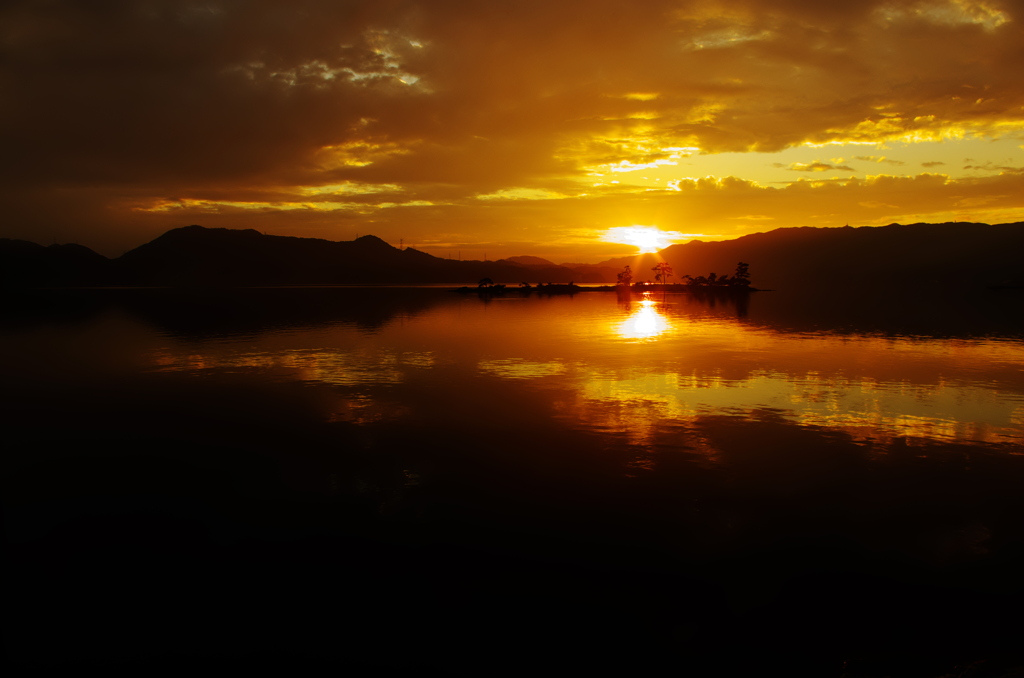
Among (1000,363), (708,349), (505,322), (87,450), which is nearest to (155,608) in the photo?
(87,450)

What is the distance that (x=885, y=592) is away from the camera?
1179 centimetres

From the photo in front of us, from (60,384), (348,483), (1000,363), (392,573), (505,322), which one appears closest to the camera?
(392,573)

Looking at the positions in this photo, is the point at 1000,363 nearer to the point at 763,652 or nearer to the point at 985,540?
the point at 985,540

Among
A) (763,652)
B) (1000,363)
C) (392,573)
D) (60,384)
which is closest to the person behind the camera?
(763,652)

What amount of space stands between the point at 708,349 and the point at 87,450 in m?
Answer: 44.8

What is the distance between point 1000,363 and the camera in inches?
1647

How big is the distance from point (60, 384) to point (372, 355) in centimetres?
2037

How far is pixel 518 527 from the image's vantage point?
14.6 meters

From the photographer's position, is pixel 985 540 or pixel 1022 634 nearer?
pixel 1022 634

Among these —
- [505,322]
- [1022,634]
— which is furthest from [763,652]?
[505,322]

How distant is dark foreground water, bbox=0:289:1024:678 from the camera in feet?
34.3

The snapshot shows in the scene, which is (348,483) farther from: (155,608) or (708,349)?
(708,349)

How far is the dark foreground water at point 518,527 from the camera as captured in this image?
10445mm

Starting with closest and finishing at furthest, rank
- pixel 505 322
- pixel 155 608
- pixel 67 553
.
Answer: pixel 155 608 < pixel 67 553 < pixel 505 322
